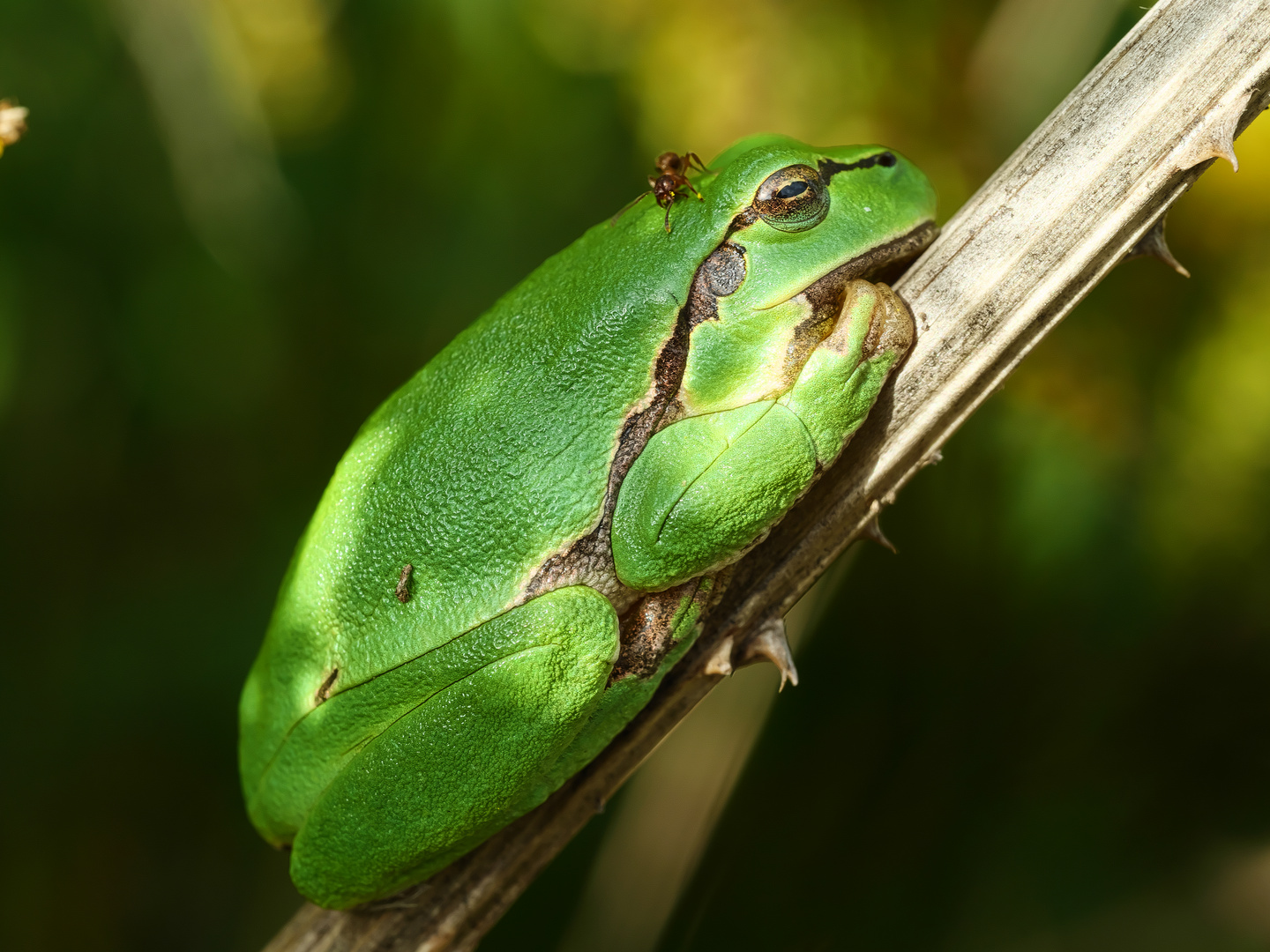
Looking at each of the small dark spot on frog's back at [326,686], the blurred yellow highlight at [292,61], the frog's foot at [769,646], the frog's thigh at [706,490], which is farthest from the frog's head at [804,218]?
the blurred yellow highlight at [292,61]

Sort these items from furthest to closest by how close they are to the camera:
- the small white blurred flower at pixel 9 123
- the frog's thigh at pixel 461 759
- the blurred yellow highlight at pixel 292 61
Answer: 1. the blurred yellow highlight at pixel 292 61
2. the frog's thigh at pixel 461 759
3. the small white blurred flower at pixel 9 123

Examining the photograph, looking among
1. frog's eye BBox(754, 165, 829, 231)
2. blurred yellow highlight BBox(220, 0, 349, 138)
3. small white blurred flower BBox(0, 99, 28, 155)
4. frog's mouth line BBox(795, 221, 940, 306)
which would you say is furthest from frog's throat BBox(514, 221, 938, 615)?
blurred yellow highlight BBox(220, 0, 349, 138)

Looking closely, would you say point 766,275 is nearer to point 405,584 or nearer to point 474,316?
point 405,584

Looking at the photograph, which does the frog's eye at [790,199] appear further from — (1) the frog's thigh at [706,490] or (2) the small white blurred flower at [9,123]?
(2) the small white blurred flower at [9,123]

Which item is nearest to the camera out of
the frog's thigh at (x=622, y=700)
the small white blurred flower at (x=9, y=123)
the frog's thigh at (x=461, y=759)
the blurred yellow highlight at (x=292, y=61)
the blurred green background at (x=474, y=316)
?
the small white blurred flower at (x=9, y=123)

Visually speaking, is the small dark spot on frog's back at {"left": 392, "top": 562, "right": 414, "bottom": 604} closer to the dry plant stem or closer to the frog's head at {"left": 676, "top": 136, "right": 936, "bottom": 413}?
the dry plant stem

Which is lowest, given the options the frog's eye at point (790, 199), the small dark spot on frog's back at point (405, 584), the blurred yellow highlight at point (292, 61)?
the small dark spot on frog's back at point (405, 584)
